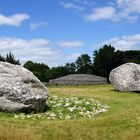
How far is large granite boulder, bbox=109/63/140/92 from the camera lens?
1414 inches

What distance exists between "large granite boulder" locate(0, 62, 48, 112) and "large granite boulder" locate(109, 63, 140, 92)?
13.9 metres

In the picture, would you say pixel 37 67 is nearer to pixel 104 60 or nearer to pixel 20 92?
pixel 104 60

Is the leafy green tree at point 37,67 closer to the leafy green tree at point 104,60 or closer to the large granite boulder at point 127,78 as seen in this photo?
the leafy green tree at point 104,60

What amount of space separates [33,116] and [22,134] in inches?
293

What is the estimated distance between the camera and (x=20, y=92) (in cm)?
2212

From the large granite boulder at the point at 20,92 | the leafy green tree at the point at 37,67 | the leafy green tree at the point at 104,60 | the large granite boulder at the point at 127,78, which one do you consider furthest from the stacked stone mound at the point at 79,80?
the leafy green tree at the point at 37,67

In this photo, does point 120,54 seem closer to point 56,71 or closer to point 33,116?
point 56,71

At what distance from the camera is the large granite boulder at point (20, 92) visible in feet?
71.6

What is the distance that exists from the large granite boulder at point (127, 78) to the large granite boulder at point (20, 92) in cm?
1386

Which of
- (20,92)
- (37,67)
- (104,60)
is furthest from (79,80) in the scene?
(37,67)

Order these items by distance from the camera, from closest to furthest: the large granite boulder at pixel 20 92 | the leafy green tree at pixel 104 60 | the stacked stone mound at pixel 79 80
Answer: the large granite boulder at pixel 20 92, the stacked stone mound at pixel 79 80, the leafy green tree at pixel 104 60

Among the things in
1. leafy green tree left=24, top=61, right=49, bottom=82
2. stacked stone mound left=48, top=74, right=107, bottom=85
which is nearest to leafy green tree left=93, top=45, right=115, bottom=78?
stacked stone mound left=48, top=74, right=107, bottom=85

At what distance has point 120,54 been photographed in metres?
79.9

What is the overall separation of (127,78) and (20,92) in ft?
53.1
